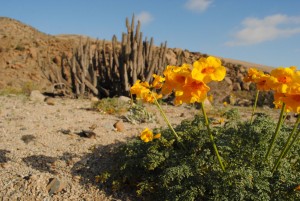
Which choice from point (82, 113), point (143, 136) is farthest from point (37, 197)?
point (82, 113)

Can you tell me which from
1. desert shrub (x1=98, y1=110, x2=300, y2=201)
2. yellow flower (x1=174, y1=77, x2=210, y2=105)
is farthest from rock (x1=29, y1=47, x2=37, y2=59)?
yellow flower (x1=174, y1=77, x2=210, y2=105)

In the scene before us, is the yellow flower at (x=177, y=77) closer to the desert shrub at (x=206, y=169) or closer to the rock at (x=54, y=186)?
the desert shrub at (x=206, y=169)

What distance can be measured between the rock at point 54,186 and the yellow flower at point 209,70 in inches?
88.5

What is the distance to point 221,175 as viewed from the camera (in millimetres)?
2992

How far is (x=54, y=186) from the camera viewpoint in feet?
12.4

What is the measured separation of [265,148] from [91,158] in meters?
2.25

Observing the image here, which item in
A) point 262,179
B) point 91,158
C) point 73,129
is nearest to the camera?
point 262,179

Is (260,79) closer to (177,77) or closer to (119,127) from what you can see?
(177,77)

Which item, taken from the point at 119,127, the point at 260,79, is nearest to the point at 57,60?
the point at 119,127

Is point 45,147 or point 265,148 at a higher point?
point 265,148

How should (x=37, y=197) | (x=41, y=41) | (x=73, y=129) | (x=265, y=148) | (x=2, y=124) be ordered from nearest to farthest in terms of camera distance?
1. (x=265, y=148)
2. (x=37, y=197)
3. (x=73, y=129)
4. (x=2, y=124)
5. (x=41, y=41)

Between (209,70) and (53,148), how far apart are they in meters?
3.21

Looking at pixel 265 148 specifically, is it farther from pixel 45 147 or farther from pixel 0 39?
pixel 0 39

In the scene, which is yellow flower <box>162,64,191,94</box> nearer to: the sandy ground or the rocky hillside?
the sandy ground
